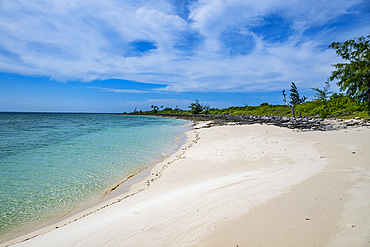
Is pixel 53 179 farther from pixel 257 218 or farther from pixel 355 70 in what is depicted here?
pixel 355 70

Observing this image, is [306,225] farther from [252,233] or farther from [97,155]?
[97,155]

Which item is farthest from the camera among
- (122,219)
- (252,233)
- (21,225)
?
(21,225)

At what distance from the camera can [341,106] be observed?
31.8 metres

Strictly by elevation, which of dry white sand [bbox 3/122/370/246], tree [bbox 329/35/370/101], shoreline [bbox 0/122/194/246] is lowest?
shoreline [bbox 0/122/194/246]

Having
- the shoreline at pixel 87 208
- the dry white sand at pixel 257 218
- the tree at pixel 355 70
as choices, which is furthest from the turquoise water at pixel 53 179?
the tree at pixel 355 70

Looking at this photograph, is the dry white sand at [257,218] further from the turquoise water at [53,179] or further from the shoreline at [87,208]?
the turquoise water at [53,179]

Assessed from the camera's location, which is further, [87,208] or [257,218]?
[87,208]

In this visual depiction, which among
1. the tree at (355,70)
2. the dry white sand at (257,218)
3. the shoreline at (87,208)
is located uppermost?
the tree at (355,70)

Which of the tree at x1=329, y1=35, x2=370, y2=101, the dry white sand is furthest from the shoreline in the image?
the tree at x1=329, y1=35, x2=370, y2=101

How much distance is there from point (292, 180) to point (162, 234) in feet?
12.4

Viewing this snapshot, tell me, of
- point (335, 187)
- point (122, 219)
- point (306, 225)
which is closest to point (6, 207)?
point (122, 219)

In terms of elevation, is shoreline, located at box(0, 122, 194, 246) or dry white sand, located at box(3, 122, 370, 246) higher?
dry white sand, located at box(3, 122, 370, 246)

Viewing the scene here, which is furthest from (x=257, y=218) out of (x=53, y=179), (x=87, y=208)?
(x=53, y=179)

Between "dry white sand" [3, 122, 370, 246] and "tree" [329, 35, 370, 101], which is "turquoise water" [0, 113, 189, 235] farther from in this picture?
"tree" [329, 35, 370, 101]
